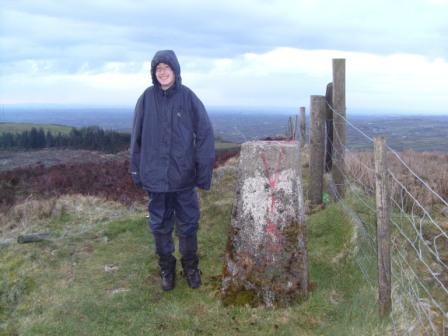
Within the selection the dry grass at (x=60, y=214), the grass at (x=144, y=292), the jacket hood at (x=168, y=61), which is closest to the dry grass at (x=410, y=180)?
the grass at (x=144, y=292)

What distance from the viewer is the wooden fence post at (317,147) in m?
7.12

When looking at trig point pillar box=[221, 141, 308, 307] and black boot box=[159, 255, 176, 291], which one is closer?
trig point pillar box=[221, 141, 308, 307]

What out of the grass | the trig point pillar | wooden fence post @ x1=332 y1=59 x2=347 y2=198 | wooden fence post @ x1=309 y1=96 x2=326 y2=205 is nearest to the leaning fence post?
the grass

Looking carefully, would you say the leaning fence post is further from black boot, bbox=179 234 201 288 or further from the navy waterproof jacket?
black boot, bbox=179 234 201 288

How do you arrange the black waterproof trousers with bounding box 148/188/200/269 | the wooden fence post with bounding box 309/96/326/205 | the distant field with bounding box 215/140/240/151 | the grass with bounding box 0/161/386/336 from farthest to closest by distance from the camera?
the distant field with bounding box 215/140/240/151 → the wooden fence post with bounding box 309/96/326/205 → the black waterproof trousers with bounding box 148/188/200/269 → the grass with bounding box 0/161/386/336

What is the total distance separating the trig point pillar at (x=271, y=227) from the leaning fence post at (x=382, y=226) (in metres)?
0.91

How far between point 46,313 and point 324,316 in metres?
2.80

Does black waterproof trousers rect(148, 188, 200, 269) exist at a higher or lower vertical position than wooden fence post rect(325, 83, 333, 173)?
lower

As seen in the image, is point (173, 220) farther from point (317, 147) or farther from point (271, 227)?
point (317, 147)

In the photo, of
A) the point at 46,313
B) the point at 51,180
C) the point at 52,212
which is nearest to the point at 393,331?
the point at 46,313

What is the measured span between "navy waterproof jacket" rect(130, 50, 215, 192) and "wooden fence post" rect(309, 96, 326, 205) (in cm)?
258

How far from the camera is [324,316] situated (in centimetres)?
456

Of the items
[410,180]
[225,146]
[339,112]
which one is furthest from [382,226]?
[225,146]

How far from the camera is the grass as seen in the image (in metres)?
4.50
